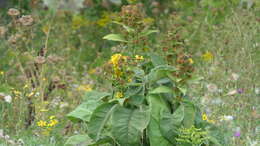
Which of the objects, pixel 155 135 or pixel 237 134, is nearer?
pixel 155 135

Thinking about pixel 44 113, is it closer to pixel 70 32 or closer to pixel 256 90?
pixel 256 90

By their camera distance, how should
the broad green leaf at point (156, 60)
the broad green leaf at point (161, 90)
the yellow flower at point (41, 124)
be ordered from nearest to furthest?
the broad green leaf at point (161, 90), the broad green leaf at point (156, 60), the yellow flower at point (41, 124)

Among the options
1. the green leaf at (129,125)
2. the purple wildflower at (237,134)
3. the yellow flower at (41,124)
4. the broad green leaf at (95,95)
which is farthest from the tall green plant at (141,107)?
the yellow flower at (41,124)

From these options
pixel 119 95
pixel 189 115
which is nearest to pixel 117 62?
pixel 119 95

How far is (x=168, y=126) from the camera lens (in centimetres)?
327

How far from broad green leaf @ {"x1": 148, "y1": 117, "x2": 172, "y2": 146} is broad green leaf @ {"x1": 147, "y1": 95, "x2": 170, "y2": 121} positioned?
3 cm

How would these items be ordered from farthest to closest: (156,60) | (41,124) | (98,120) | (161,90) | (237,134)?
(41,124), (237,134), (156,60), (98,120), (161,90)

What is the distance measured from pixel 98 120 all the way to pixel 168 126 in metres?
0.43

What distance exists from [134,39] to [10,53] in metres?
3.79

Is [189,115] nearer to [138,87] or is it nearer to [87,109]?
[138,87]

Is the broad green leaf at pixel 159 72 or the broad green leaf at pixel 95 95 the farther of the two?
the broad green leaf at pixel 95 95

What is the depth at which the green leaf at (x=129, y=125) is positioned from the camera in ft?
10.6

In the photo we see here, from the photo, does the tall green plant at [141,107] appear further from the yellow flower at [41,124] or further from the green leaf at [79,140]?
the yellow flower at [41,124]

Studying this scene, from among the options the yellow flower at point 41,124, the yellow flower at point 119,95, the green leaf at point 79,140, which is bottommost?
the yellow flower at point 41,124
